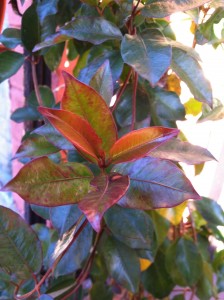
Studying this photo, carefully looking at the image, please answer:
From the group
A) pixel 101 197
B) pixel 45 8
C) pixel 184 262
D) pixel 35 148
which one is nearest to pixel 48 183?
pixel 101 197

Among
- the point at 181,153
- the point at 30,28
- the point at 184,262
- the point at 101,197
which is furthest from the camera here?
the point at 184,262

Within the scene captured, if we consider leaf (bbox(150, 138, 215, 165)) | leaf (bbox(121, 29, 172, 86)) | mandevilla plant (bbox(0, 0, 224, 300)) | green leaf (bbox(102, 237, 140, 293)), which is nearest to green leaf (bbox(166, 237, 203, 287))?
mandevilla plant (bbox(0, 0, 224, 300))

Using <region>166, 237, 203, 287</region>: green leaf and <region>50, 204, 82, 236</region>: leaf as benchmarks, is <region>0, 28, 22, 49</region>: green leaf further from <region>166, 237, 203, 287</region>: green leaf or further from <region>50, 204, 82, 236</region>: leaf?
<region>166, 237, 203, 287</region>: green leaf

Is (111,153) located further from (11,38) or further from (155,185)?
(11,38)

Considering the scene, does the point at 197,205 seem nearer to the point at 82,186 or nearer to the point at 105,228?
the point at 105,228

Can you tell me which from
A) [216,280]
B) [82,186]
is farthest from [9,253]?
[216,280]
